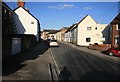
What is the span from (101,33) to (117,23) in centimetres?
2022

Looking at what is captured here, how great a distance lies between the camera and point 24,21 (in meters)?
55.7

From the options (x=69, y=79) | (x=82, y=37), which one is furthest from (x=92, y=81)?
(x=82, y=37)

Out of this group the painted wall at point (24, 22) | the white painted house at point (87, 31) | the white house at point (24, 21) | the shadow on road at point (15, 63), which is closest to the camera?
the shadow on road at point (15, 63)

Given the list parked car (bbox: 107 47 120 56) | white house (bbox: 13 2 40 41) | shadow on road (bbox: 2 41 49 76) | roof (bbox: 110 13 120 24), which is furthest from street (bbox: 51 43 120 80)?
white house (bbox: 13 2 40 41)

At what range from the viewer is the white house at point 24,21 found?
5425cm

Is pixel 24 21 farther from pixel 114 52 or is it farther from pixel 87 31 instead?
pixel 114 52

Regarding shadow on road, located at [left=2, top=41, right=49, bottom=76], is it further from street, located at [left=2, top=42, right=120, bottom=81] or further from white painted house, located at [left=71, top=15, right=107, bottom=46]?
white painted house, located at [left=71, top=15, right=107, bottom=46]

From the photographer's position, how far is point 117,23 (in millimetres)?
37188

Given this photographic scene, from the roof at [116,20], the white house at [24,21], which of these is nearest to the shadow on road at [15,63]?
the roof at [116,20]

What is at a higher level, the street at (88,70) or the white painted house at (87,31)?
the white painted house at (87,31)

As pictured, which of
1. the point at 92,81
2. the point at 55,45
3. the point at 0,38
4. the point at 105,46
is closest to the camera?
the point at 92,81

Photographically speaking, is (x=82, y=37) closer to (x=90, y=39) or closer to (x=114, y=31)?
(x=90, y=39)

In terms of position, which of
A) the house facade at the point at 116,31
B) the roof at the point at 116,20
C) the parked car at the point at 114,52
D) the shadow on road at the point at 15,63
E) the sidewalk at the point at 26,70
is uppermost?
the roof at the point at 116,20

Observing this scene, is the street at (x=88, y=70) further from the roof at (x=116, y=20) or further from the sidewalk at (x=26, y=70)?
the roof at (x=116, y=20)
